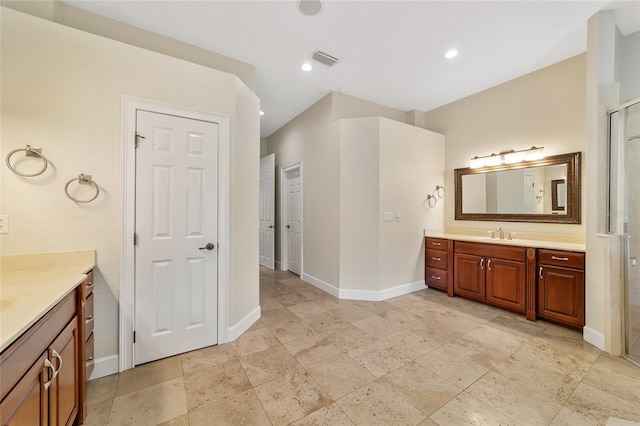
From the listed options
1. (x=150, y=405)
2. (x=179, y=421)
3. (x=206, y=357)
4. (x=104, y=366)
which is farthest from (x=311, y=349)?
(x=104, y=366)

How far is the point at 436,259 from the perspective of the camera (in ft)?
12.9

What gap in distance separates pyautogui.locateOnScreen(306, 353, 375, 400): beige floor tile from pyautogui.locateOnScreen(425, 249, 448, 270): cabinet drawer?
2.34 meters

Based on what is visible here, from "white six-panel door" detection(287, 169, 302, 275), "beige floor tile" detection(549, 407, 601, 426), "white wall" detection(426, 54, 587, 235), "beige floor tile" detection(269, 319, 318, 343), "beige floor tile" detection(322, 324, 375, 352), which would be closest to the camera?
"beige floor tile" detection(549, 407, 601, 426)

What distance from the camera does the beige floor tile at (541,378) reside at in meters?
1.79

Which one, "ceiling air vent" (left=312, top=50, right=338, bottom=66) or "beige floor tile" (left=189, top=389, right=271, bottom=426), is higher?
"ceiling air vent" (left=312, top=50, right=338, bottom=66)

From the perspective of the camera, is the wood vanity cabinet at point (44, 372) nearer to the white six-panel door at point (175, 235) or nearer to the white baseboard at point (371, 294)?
the white six-panel door at point (175, 235)

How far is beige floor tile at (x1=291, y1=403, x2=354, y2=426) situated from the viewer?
5.01 feet

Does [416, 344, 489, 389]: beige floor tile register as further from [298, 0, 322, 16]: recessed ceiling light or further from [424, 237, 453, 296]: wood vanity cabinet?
[298, 0, 322, 16]: recessed ceiling light

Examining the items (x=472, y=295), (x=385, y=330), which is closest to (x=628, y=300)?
(x=472, y=295)

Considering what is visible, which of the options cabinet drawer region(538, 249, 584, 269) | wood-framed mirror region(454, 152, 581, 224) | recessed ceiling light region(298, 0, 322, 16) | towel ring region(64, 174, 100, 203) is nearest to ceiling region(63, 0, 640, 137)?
recessed ceiling light region(298, 0, 322, 16)

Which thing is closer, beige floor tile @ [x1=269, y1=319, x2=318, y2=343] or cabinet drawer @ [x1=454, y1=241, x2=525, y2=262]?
beige floor tile @ [x1=269, y1=319, x2=318, y2=343]

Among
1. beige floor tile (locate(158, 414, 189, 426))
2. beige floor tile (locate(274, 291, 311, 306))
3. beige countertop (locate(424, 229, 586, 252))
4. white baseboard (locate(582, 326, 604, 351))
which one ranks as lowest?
beige floor tile (locate(158, 414, 189, 426))

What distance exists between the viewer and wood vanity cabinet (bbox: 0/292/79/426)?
2.74ft

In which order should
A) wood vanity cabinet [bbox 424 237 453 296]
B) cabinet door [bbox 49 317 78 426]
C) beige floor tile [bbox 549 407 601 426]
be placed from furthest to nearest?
1. wood vanity cabinet [bbox 424 237 453 296]
2. beige floor tile [bbox 549 407 601 426]
3. cabinet door [bbox 49 317 78 426]
